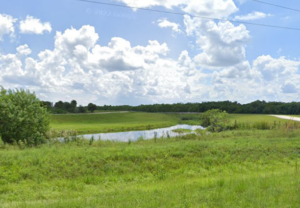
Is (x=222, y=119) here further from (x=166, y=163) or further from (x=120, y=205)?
(x=120, y=205)

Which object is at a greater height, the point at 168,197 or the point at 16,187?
the point at 168,197

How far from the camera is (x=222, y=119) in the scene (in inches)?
1422

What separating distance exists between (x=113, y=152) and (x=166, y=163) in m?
2.75

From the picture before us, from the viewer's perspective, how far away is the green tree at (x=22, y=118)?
712 inches

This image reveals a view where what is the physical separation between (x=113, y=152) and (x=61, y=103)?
11029 cm

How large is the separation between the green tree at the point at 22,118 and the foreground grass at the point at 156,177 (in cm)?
330

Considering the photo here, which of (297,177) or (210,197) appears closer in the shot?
(210,197)

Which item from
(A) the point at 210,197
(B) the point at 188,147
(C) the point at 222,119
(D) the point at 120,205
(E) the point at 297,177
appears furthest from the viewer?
(C) the point at 222,119

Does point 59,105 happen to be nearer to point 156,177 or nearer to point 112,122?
point 112,122

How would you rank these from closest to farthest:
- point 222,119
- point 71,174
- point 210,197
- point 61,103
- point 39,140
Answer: point 210,197 < point 71,174 < point 39,140 < point 222,119 < point 61,103

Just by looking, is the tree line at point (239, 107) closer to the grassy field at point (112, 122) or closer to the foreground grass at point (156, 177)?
the grassy field at point (112, 122)

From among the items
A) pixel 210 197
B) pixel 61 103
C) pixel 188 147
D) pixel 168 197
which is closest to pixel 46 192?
pixel 168 197

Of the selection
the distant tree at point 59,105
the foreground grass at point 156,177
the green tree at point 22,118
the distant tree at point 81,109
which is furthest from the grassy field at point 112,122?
the distant tree at point 59,105

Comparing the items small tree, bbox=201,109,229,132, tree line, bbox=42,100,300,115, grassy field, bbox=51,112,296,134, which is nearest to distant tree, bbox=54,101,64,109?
tree line, bbox=42,100,300,115
